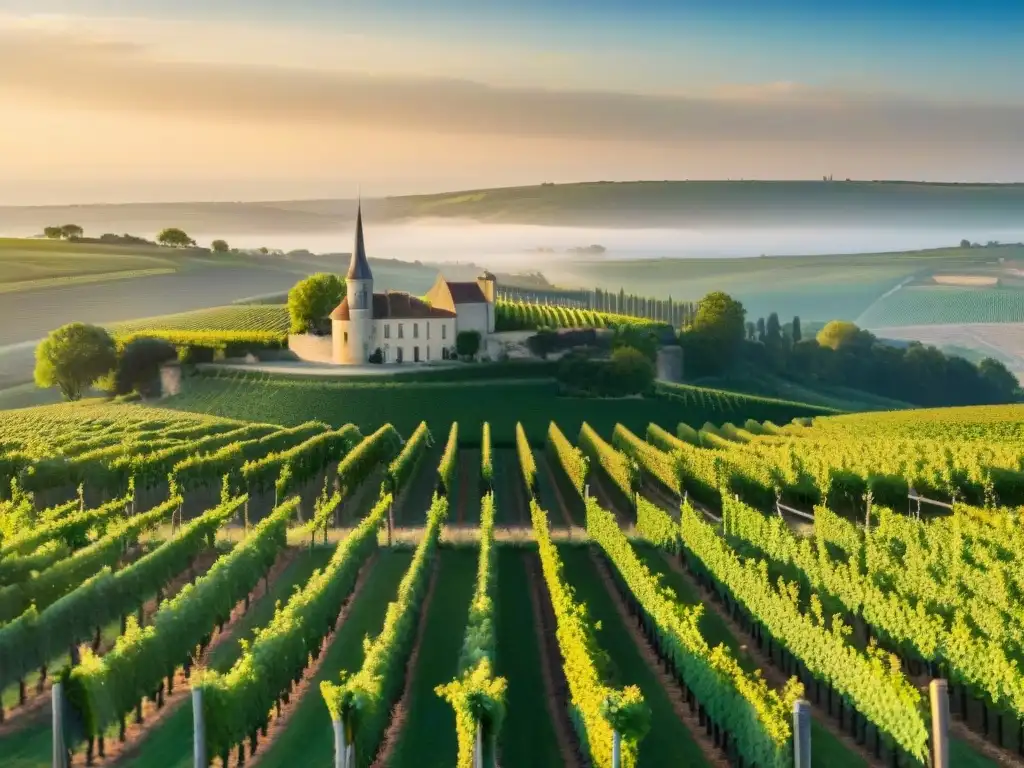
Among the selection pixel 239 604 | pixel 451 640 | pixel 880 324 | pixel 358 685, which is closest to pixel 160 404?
pixel 239 604

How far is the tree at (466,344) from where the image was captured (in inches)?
3310

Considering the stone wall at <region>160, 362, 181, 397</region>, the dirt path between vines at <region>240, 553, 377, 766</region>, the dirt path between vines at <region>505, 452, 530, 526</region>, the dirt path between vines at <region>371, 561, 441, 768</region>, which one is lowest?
the dirt path between vines at <region>505, 452, 530, 526</region>

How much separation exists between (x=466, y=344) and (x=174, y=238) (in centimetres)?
9438

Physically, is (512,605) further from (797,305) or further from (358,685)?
(797,305)

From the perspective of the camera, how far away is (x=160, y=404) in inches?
2958

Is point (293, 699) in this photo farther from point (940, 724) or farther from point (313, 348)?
point (313, 348)

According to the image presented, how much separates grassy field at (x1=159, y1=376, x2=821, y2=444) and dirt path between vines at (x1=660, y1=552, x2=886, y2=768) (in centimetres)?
3407

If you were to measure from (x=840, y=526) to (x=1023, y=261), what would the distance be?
185139mm

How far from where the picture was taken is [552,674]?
72.0 ft

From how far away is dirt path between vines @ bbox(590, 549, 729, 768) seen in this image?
18209mm

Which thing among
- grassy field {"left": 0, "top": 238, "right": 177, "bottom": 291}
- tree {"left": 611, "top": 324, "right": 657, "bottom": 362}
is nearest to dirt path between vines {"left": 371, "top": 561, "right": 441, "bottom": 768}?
tree {"left": 611, "top": 324, "right": 657, "bottom": 362}

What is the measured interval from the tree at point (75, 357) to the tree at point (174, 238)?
3320 inches

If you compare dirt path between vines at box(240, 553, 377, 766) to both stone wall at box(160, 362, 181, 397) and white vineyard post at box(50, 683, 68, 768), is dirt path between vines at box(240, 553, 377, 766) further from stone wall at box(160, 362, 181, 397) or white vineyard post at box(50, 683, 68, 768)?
stone wall at box(160, 362, 181, 397)

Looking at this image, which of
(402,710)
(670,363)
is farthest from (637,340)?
(402,710)
